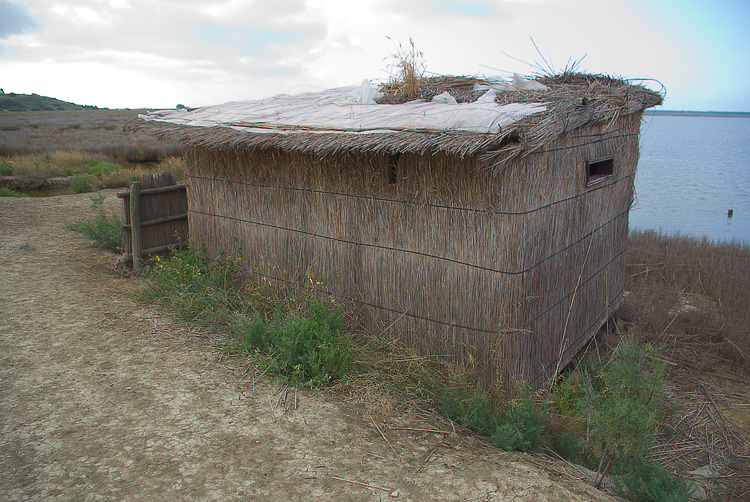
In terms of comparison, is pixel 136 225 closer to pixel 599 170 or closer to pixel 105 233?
pixel 105 233

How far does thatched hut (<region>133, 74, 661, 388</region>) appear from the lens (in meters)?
4.07

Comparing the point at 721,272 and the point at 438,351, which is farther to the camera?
the point at 721,272

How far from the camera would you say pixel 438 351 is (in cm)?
459

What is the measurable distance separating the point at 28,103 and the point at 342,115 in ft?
227

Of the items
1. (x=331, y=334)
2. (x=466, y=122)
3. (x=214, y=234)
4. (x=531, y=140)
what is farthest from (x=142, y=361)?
(x=531, y=140)

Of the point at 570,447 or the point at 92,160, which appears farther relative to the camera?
the point at 92,160

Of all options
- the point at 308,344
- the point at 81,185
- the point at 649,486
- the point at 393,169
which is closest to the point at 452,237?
the point at 393,169

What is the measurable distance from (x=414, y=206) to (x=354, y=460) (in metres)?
2.19

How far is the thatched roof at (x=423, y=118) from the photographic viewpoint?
382cm

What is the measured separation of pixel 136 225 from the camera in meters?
6.88

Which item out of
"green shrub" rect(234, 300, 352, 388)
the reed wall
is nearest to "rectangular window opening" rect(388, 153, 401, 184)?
the reed wall

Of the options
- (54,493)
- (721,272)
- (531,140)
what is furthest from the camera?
(721,272)

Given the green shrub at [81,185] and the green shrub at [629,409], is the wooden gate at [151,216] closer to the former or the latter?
the green shrub at [629,409]

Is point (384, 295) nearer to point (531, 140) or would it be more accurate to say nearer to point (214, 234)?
point (531, 140)
